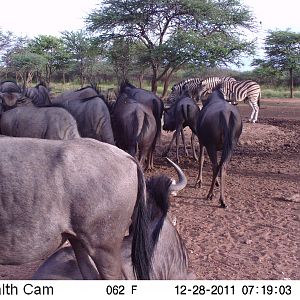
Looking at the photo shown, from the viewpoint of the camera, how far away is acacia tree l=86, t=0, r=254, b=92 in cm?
2098

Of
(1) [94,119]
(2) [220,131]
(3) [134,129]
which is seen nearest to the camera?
(2) [220,131]

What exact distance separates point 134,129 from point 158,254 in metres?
5.13

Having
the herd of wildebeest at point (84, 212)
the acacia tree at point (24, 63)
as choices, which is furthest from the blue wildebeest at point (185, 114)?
the acacia tree at point (24, 63)

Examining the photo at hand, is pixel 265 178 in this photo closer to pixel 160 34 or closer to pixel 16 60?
pixel 160 34

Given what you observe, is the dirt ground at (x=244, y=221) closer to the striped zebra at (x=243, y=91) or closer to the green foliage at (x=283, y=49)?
the striped zebra at (x=243, y=91)

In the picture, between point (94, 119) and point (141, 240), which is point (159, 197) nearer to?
point (141, 240)

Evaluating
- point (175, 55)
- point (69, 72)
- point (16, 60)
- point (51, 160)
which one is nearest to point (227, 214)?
point (51, 160)

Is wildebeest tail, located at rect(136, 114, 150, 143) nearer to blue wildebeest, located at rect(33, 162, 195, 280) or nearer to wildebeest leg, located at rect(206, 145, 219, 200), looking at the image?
wildebeest leg, located at rect(206, 145, 219, 200)

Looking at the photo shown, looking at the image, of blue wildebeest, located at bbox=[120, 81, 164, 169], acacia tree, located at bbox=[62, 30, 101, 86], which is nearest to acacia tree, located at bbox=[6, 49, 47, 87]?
acacia tree, located at bbox=[62, 30, 101, 86]

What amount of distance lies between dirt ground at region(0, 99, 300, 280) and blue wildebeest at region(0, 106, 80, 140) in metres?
2.08

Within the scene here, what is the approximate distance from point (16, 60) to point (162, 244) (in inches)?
1204

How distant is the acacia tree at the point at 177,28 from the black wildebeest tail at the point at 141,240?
17665 mm

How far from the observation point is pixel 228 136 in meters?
7.44

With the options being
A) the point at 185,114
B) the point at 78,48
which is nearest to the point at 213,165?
the point at 185,114
